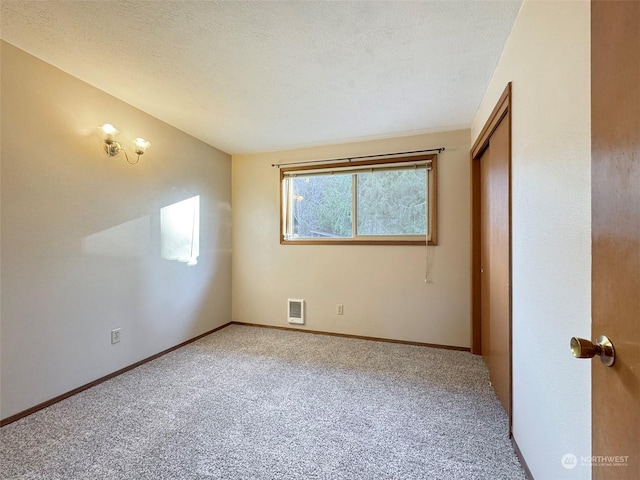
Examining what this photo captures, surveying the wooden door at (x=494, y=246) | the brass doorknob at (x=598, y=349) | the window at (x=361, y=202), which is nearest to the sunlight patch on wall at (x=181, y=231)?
the window at (x=361, y=202)

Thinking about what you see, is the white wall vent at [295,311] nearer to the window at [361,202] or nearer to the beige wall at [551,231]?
the window at [361,202]

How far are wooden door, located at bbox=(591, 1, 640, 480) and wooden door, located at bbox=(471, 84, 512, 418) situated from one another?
43.3 inches

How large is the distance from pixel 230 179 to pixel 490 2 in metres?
3.36

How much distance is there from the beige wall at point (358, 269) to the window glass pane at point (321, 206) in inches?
8.8

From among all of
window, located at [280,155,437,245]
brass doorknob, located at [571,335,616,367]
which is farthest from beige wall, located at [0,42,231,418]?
brass doorknob, located at [571,335,616,367]

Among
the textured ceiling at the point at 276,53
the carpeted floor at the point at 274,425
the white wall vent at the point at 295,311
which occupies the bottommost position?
the carpeted floor at the point at 274,425

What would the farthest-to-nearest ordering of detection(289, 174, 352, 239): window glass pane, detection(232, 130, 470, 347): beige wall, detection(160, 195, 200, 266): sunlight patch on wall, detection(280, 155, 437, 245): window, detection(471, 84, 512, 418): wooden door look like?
detection(289, 174, 352, 239): window glass pane → detection(280, 155, 437, 245): window → detection(232, 130, 470, 347): beige wall → detection(160, 195, 200, 266): sunlight patch on wall → detection(471, 84, 512, 418): wooden door

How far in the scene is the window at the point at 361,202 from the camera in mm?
3230

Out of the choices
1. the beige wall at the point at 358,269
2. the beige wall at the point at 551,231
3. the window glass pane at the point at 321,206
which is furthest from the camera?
the window glass pane at the point at 321,206

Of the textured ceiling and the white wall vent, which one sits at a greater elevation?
the textured ceiling

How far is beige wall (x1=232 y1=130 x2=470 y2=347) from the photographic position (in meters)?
3.10

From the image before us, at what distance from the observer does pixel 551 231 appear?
1.16 metres

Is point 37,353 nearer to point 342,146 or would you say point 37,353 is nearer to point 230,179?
point 230,179

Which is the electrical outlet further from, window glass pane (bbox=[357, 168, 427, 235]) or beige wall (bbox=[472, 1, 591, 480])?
beige wall (bbox=[472, 1, 591, 480])
